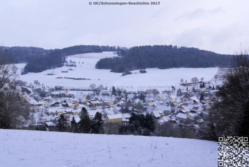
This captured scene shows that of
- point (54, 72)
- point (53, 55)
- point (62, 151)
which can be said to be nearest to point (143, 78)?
point (54, 72)

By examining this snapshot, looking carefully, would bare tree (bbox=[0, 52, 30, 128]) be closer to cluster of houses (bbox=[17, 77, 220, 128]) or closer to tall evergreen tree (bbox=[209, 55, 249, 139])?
cluster of houses (bbox=[17, 77, 220, 128])

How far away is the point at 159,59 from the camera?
3693 inches

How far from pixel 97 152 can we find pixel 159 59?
297 ft

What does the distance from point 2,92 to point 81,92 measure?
5265cm

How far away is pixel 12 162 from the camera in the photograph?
4562 millimetres

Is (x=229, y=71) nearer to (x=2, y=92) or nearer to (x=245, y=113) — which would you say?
(x=245, y=113)

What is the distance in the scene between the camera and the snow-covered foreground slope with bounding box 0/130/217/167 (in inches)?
185

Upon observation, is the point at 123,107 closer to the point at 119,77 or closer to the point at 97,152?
the point at 97,152

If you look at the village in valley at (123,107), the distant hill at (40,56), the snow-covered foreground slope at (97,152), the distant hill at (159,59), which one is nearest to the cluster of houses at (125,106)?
the village in valley at (123,107)

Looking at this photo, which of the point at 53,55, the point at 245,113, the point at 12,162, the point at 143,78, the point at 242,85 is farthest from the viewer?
the point at 53,55

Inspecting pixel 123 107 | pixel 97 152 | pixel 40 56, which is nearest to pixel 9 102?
pixel 97 152

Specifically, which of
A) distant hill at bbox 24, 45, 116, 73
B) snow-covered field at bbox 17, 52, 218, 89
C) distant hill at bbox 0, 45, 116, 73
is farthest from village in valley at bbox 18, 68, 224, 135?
distant hill at bbox 24, 45, 116, 73

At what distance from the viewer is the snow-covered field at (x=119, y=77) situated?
234ft

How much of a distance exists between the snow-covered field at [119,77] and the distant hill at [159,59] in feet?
10.0
